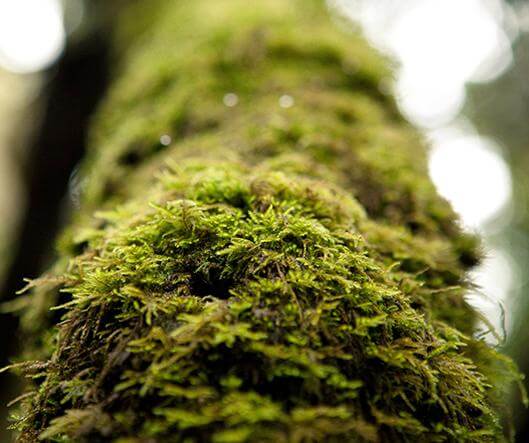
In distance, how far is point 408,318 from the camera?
1.11m

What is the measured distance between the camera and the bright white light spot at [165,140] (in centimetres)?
224

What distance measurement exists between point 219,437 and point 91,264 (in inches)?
28.5

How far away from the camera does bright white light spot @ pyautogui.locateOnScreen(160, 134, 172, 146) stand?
2236mm

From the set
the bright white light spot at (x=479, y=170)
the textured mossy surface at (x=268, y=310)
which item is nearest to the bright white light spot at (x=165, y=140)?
the textured mossy surface at (x=268, y=310)

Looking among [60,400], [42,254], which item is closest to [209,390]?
[60,400]

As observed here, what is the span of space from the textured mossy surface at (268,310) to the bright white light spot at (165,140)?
0.27 ft

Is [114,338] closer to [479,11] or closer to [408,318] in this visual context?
[408,318]

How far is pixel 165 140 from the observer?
7.38ft

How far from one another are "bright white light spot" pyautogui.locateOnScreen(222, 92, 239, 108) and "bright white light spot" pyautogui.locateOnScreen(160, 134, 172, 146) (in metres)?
0.37

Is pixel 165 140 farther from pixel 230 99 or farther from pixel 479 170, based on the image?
pixel 479 170

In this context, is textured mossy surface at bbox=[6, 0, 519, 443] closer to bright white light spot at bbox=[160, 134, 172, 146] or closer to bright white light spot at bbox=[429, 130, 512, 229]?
bright white light spot at bbox=[160, 134, 172, 146]

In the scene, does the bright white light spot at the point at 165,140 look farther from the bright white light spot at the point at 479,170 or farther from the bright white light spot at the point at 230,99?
the bright white light spot at the point at 479,170

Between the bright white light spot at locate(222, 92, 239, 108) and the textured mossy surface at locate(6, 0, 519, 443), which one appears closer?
the textured mossy surface at locate(6, 0, 519, 443)

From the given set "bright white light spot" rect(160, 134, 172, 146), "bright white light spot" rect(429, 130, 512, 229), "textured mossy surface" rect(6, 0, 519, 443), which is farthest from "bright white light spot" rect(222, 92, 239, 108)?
"bright white light spot" rect(429, 130, 512, 229)
